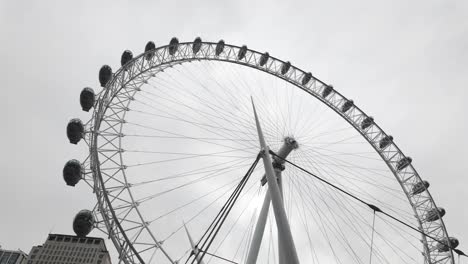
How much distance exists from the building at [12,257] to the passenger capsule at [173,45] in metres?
140

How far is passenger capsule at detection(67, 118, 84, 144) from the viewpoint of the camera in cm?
2155

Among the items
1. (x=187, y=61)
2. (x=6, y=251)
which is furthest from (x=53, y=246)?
(x=187, y=61)

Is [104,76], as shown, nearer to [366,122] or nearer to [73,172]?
[73,172]

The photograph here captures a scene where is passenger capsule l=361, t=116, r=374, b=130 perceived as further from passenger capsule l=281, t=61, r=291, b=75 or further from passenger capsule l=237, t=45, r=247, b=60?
passenger capsule l=237, t=45, r=247, b=60

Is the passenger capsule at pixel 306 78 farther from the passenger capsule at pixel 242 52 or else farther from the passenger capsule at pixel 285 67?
the passenger capsule at pixel 242 52

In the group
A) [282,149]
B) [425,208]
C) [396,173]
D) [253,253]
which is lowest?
[253,253]

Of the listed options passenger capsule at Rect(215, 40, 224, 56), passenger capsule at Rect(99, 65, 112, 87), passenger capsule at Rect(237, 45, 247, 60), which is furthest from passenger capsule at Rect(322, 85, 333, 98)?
passenger capsule at Rect(99, 65, 112, 87)

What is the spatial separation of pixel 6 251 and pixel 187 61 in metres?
144

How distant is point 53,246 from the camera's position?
391ft

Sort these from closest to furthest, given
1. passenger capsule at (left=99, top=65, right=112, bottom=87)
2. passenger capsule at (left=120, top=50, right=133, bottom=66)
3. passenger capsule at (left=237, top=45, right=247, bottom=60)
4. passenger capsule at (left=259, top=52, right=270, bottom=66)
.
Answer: passenger capsule at (left=99, top=65, right=112, bottom=87), passenger capsule at (left=120, top=50, right=133, bottom=66), passenger capsule at (left=237, top=45, right=247, bottom=60), passenger capsule at (left=259, top=52, right=270, bottom=66)

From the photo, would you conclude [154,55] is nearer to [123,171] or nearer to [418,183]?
[123,171]

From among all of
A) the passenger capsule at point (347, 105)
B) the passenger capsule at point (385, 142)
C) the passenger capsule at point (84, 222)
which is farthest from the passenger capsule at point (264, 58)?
the passenger capsule at point (84, 222)

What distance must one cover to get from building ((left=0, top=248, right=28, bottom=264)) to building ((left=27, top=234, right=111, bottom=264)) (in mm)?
26013

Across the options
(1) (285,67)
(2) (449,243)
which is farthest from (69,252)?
(2) (449,243)
